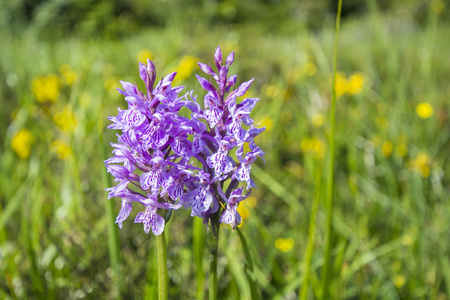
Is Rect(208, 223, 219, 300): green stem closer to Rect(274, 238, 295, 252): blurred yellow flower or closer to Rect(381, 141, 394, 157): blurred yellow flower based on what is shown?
Rect(274, 238, 295, 252): blurred yellow flower

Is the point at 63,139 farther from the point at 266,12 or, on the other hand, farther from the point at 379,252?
the point at 266,12

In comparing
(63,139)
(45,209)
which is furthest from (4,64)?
(45,209)

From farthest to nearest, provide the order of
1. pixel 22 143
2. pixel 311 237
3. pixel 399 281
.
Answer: pixel 22 143 < pixel 399 281 < pixel 311 237

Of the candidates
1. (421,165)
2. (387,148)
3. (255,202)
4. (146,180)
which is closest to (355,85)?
(387,148)

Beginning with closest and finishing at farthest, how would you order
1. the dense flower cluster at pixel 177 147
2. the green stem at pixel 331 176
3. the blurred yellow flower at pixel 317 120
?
the dense flower cluster at pixel 177 147 < the green stem at pixel 331 176 < the blurred yellow flower at pixel 317 120

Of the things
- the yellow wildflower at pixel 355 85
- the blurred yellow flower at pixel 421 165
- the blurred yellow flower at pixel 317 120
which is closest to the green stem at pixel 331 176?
the blurred yellow flower at pixel 421 165

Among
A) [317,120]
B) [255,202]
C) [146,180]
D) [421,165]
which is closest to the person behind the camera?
[146,180]

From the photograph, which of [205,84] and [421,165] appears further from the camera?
[421,165]

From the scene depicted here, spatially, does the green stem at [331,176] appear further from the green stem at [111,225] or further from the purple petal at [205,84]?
the green stem at [111,225]

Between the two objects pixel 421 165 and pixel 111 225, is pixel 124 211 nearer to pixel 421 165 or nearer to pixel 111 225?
pixel 111 225
